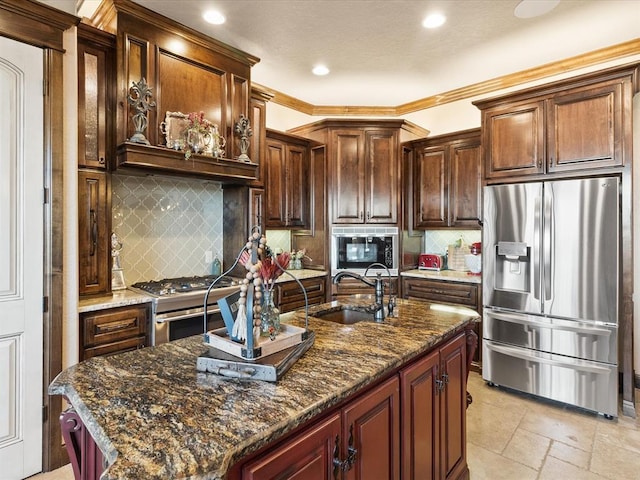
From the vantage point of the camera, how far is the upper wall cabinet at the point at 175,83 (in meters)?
2.60

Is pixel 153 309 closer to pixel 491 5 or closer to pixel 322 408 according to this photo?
pixel 322 408

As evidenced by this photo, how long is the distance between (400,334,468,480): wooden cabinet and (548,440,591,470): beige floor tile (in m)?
0.83

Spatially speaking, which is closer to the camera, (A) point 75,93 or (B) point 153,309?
(A) point 75,93

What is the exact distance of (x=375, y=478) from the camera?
4.39ft

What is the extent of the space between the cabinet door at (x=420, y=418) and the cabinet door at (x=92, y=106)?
2500mm

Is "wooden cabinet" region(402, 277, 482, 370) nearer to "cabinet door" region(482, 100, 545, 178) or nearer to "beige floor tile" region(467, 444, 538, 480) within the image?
"cabinet door" region(482, 100, 545, 178)

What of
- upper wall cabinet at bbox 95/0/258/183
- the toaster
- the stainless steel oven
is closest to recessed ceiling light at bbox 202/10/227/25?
upper wall cabinet at bbox 95/0/258/183

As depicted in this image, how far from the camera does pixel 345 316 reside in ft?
7.43

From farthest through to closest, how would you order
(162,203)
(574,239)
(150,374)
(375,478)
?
(162,203) → (574,239) → (375,478) → (150,374)

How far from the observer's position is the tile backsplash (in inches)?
168

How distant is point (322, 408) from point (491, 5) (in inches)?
117

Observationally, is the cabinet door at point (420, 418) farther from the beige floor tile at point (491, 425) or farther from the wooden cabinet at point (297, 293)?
the wooden cabinet at point (297, 293)

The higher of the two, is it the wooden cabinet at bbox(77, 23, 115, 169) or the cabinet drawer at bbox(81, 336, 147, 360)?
the wooden cabinet at bbox(77, 23, 115, 169)

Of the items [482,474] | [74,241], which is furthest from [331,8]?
[482,474]
